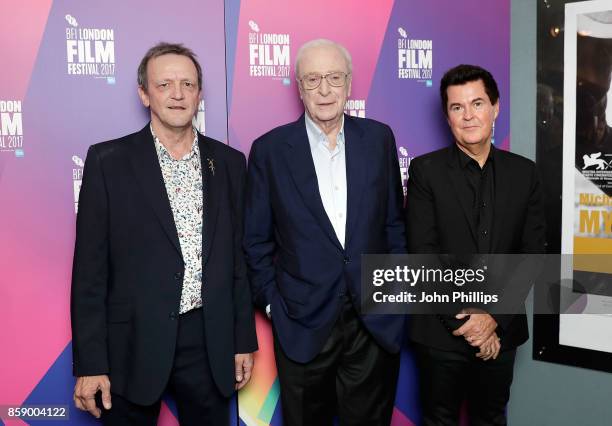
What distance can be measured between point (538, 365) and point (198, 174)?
2003 mm

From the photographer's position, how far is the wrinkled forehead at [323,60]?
219 cm

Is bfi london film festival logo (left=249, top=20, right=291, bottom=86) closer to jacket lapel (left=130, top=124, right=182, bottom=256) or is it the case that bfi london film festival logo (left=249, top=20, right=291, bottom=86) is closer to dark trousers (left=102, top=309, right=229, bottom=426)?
jacket lapel (left=130, top=124, right=182, bottom=256)

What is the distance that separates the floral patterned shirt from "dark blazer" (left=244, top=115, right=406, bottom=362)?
0.25 metres

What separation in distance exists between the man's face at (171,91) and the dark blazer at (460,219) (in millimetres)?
961

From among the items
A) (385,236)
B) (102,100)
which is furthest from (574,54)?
(102,100)

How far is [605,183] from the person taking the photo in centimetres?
266

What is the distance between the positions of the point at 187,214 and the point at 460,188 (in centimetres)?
109

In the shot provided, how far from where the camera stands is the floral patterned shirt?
205cm

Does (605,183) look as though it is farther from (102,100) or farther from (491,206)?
(102,100)

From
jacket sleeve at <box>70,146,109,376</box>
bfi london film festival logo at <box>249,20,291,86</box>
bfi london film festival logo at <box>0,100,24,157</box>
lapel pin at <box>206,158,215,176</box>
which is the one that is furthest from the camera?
bfi london film festival logo at <box>249,20,291,86</box>

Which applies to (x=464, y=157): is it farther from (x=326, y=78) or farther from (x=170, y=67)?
(x=170, y=67)

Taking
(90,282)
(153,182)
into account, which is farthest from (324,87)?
(90,282)

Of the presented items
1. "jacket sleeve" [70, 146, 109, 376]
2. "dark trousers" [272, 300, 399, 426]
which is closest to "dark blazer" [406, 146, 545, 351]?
"dark trousers" [272, 300, 399, 426]

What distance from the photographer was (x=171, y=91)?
208 centimetres
